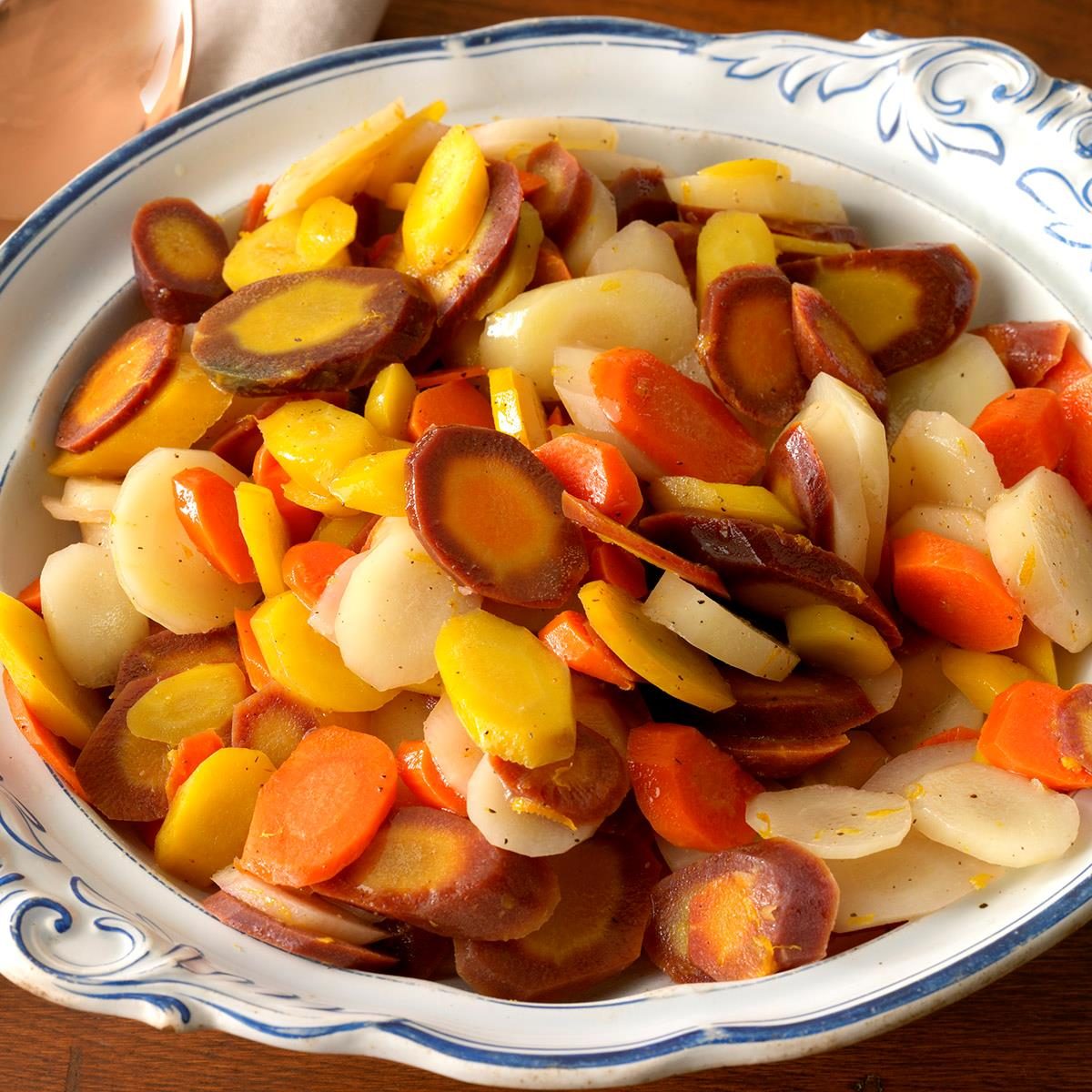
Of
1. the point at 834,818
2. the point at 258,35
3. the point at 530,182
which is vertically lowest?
the point at 834,818

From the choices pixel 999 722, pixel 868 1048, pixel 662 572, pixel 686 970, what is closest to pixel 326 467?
pixel 662 572

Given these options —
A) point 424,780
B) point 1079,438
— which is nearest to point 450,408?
point 424,780

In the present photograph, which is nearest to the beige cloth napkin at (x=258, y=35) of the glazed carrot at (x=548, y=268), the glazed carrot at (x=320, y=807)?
the glazed carrot at (x=548, y=268)

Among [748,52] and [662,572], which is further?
[748,52]

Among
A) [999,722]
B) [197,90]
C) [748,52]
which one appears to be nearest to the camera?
[999,722]

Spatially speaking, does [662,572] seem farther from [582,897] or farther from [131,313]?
[131,313]

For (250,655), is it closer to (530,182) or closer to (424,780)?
(424,780)
